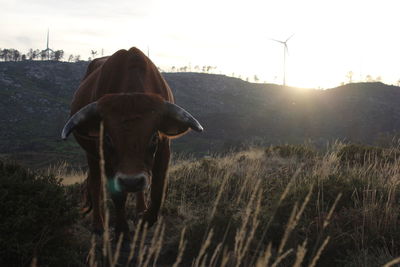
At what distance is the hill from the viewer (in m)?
75.4

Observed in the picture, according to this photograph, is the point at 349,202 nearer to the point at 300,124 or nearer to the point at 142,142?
the point at 142,142

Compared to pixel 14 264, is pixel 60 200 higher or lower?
higher

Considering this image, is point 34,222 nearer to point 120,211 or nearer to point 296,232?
point 120,211

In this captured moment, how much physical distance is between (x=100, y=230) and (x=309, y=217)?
298 cm

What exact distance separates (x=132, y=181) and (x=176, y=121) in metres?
1.18

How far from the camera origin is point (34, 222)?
3760mm

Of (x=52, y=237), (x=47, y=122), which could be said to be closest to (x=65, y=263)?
(x=52, y=237)

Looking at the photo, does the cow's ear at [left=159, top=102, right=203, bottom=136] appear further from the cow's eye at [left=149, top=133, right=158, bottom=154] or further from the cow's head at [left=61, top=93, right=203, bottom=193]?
the cow's eye at [left=149, top=133, right=158, bottom=154]

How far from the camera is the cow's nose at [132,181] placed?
3.77m

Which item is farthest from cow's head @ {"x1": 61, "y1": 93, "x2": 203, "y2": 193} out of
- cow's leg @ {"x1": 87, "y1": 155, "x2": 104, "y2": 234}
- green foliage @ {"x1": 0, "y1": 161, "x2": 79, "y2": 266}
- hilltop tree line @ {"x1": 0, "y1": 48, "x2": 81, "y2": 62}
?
hilltop tree line @ {"x1": 0, "y1": 48, "x2": 81, "y2": 62}

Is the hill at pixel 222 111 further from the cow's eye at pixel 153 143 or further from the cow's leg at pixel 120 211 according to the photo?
the cow's eye at pixel 153 143

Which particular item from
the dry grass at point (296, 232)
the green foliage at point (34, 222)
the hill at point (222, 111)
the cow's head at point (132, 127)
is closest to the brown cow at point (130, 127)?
the cow's head at point (132, 127)

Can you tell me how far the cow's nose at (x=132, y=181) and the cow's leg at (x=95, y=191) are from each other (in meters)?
2.33

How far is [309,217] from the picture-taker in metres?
5.07
